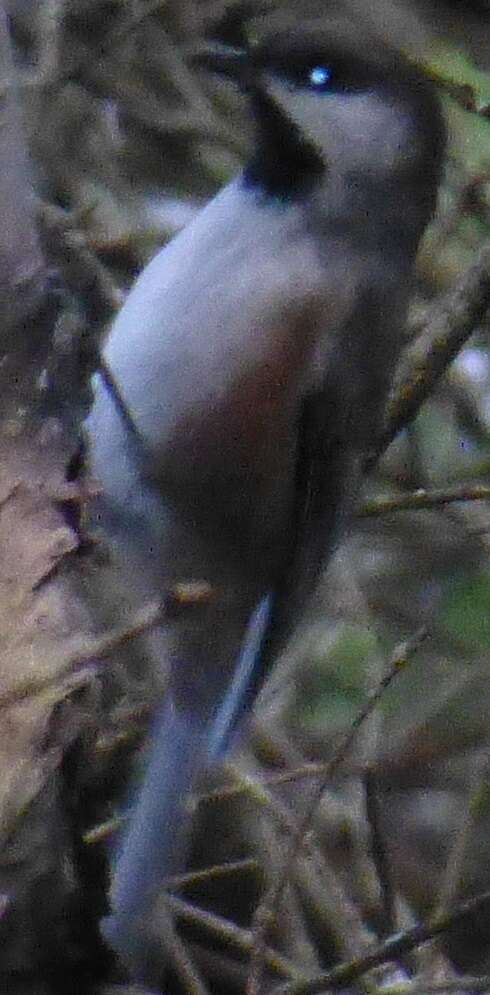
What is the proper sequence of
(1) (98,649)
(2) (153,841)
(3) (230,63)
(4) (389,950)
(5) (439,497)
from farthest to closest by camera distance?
(3) (230,63), (2) (153,841), (5) (439,497), (4) (389,950), (1) (98,649)

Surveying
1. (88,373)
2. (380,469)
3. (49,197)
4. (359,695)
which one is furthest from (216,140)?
(88,373)

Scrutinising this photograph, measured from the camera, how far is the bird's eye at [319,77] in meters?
2.64

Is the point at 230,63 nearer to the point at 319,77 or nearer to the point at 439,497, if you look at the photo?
the point at 319,77

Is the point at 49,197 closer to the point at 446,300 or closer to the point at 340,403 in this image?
the point at 340,403

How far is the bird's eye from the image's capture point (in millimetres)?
2637

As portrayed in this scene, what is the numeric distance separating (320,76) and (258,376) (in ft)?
1.78

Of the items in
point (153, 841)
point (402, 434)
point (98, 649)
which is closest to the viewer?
point (98, 649)

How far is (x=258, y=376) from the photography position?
8.14 feet

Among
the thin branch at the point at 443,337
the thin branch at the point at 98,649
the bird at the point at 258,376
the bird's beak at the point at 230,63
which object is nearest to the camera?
the thin branch at the point at 98,649

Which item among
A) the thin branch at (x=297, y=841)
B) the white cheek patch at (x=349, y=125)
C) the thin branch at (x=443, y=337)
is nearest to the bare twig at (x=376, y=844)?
the thin branch at (x=297, y=841)

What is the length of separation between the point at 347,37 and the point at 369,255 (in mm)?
370

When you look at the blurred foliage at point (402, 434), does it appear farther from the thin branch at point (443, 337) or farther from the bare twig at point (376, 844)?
the bare twig at point (376, 844)

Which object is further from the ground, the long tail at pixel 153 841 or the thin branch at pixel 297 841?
the thin branch at pixel 297 841

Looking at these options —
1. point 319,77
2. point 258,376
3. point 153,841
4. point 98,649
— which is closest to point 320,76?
point 319,77
